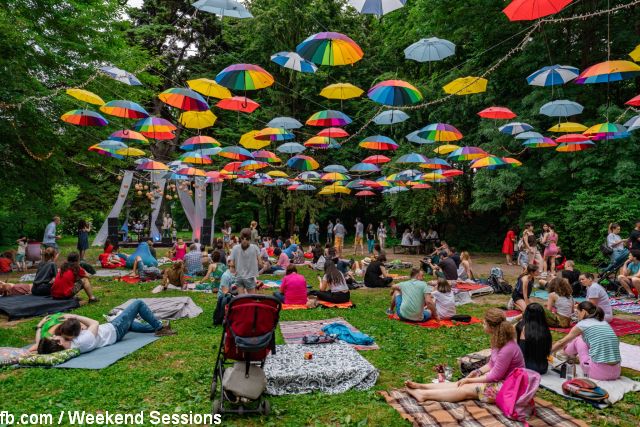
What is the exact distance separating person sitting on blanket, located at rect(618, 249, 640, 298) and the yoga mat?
11363mm

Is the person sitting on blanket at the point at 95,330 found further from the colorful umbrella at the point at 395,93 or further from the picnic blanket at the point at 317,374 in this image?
the colorful umbrella at the point at 395,93

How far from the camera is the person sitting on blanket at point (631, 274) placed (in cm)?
1069

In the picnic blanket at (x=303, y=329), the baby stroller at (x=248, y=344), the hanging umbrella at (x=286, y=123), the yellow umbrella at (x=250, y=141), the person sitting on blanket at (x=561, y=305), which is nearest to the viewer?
the baby stroller at (x=248, y=344)

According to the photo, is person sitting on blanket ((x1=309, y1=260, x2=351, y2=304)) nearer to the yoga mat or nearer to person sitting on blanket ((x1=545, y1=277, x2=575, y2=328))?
the yoga mat

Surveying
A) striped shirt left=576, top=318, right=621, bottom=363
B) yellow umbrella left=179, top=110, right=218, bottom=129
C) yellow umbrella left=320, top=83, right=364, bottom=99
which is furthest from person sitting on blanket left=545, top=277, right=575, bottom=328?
yellow umbrella left=179, top=110, right=218, bottom=129

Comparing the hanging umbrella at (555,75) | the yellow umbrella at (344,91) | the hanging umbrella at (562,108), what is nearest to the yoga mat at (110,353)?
the yellow umbrella at (344,91)

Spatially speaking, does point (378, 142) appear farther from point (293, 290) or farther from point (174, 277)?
point (174, 277)

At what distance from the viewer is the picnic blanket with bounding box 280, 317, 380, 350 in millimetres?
7090

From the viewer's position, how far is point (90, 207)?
29.9 metres

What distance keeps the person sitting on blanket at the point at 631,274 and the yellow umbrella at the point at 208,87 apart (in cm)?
1149

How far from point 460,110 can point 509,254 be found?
7.65 meters

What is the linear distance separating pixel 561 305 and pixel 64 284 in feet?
34.2

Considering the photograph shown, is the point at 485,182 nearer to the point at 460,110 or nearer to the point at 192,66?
the point at 460,110

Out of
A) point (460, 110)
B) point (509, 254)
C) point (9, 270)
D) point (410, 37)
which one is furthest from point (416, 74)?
point (9, 270)
